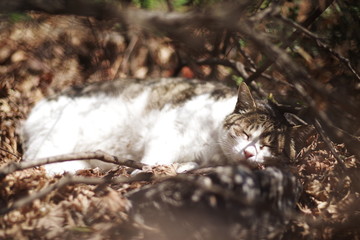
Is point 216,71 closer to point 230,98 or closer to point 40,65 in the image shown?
point 230,98

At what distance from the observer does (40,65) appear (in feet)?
12.7

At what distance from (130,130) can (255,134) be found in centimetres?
136

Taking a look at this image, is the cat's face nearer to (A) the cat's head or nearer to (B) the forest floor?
(A) the cat's head

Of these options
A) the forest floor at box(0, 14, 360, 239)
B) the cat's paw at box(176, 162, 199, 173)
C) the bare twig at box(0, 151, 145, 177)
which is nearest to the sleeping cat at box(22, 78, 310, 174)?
the cat's paw at box(176, 162, 199, 173)

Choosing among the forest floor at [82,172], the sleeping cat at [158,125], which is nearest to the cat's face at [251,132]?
the sleeping cat at [158,125]

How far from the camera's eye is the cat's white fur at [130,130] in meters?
3.16

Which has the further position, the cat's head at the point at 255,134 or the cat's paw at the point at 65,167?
the cat's paw at the point at 65,167

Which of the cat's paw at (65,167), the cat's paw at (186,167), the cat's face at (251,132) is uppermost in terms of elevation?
the cat's face at (251,132)

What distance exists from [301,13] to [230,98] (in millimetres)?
1723

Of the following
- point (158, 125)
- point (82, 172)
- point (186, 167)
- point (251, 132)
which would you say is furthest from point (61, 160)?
point (251, 132)

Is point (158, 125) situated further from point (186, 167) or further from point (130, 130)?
point (186, 167)

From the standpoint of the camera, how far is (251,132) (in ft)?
9.79

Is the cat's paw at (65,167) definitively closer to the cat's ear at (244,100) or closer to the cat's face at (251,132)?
the cat's face at (251,132)

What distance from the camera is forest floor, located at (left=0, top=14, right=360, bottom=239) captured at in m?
1.94
